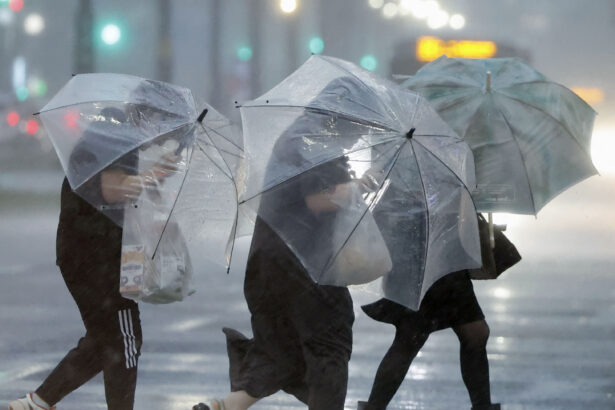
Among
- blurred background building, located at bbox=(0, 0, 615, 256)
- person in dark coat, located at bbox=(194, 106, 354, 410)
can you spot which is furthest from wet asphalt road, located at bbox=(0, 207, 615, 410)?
blurred background building, located at bbox=(0, 0, 615, 256)

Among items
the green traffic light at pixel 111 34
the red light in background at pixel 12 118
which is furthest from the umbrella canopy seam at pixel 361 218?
the red light in background at pixel 12 118

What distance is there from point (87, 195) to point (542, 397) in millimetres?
3176

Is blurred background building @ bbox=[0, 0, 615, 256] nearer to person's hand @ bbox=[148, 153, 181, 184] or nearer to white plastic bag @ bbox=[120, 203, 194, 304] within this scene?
person's hand @ bbox=[148, 153, 181, 184]

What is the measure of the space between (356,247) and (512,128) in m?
1.34

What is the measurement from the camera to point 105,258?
5.09 meters

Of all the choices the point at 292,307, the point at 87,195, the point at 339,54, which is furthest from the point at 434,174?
the point at 339,54

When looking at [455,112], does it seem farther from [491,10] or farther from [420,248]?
[491,10]

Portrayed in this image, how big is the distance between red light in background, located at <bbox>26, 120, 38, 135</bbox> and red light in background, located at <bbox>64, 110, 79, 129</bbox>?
3974cm

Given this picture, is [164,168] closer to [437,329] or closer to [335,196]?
[335,196]

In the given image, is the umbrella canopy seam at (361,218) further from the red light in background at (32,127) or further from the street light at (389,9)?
the street light at (389,9)

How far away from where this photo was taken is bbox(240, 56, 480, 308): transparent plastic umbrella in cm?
470

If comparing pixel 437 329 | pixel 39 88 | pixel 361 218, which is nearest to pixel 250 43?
pixel 39 88

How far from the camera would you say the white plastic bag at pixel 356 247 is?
4660 millimetres

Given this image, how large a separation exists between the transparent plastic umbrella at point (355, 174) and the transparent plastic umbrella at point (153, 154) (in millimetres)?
320
